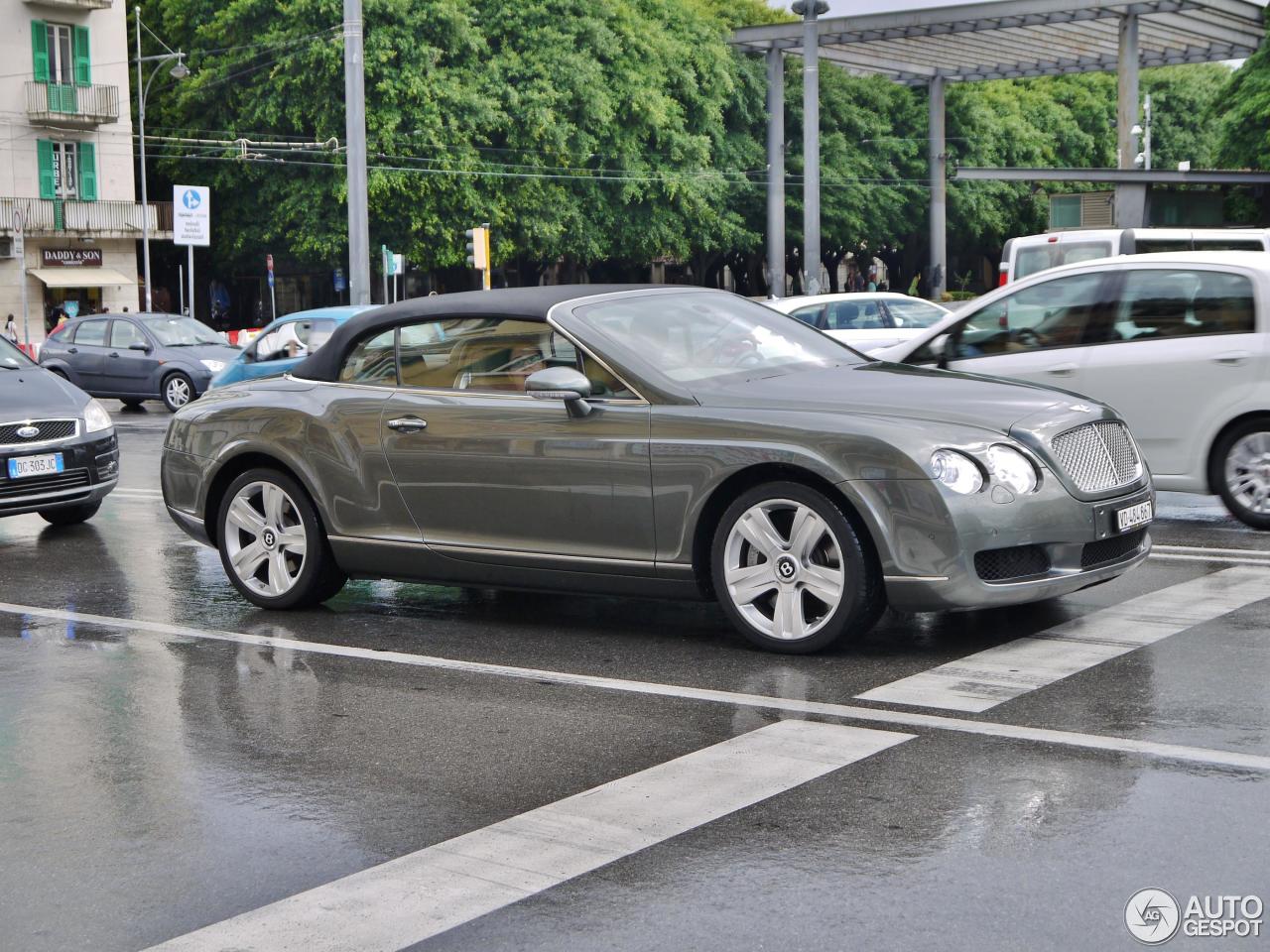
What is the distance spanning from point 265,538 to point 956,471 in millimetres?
3431

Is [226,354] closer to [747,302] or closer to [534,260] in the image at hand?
[747,302]

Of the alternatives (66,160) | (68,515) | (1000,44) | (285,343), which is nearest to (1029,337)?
(68,515)

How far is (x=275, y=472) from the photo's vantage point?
8297 millimetres

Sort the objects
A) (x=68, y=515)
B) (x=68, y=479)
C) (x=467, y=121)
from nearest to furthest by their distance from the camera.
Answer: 1. (x=68, y=479)
2. (x=68, y=515)
3. (x=467, y=121)

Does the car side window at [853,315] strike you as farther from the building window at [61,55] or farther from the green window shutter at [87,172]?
the building window at [61,55]

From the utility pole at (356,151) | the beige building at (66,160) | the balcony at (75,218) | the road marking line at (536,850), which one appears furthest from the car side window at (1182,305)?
the beige building at (66,160)

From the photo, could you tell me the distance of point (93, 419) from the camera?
11641 mm

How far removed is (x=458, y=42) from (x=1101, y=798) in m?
43.6

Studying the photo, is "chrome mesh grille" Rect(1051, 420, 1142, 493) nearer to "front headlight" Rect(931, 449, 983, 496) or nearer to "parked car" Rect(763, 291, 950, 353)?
"front headlight" Rect(931, 449, 983, 496)

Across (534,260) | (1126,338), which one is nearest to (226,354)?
(1126,338)

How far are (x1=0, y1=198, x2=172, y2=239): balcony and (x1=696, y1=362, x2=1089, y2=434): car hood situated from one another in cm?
4529

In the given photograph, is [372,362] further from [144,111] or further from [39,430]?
[144,111]

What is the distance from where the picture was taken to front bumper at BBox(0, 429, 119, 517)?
36.0 ft

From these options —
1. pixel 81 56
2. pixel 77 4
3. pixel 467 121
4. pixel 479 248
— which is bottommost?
pixel 479 248
